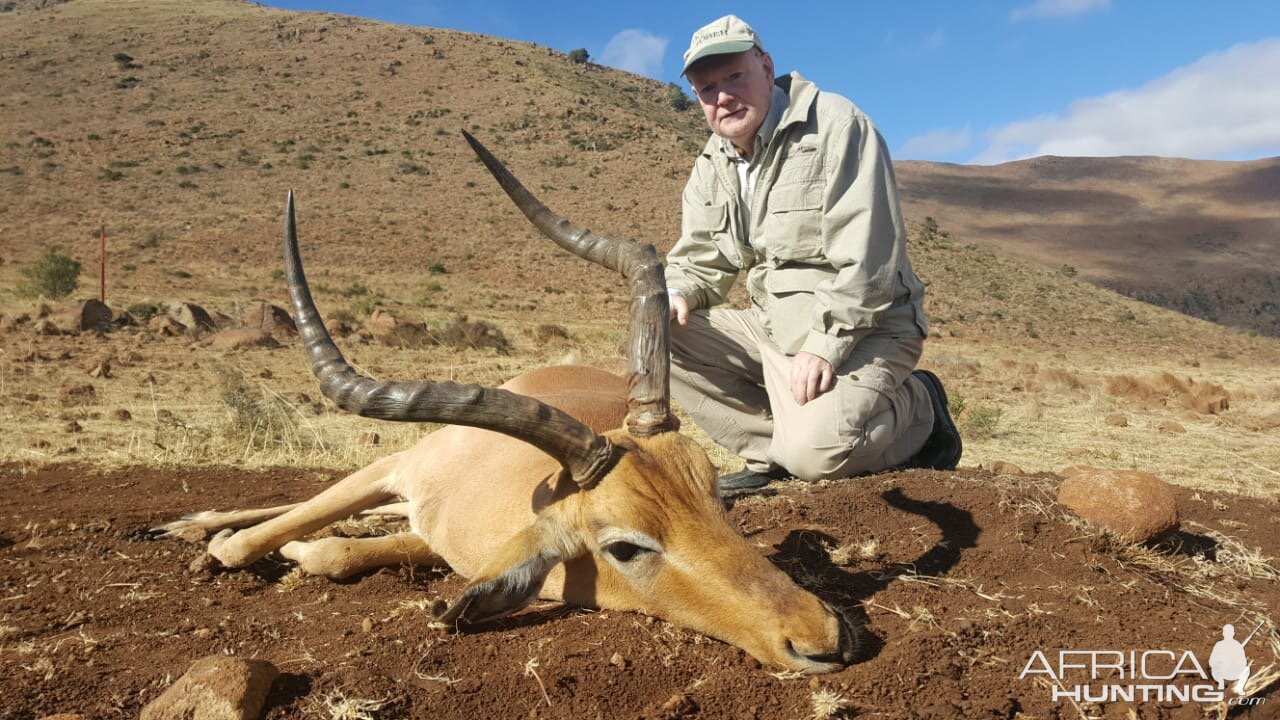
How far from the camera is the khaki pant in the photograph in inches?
204

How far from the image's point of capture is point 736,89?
5.20m

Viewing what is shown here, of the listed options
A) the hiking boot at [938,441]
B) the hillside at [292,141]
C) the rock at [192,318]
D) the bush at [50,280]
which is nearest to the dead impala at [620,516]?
the hiking boot at [938,441]

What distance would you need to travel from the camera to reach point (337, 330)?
17.1m

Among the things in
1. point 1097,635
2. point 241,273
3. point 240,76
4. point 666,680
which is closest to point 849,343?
point 1097,635

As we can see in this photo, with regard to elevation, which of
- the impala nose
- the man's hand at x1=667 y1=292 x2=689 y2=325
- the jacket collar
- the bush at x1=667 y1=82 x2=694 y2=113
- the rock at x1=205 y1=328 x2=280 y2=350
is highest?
the bush at x1=667 y1=82 x2=694 y2=113

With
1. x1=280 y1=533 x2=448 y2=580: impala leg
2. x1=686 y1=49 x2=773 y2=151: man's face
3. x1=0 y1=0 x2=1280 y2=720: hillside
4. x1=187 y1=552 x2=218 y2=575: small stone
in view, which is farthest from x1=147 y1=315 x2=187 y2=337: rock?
x1=686 y1=49 x2=773 y2=151: man's face

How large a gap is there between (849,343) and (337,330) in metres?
14.0

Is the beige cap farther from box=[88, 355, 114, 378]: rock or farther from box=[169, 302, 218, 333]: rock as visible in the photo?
box=[169, 302, 218, 333]: rock

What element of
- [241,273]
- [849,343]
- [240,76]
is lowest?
[241,273]

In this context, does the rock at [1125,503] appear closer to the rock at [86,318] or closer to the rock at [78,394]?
the rock at [78,394]

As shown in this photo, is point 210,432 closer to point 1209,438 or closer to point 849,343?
point 849,343

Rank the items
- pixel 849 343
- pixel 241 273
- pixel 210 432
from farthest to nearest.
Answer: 1. pixel 241 273
2. pixel 210 432
3. pixel 849 343

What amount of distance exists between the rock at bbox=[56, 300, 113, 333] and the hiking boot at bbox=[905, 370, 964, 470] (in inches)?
576

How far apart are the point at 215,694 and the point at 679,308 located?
3.87m
